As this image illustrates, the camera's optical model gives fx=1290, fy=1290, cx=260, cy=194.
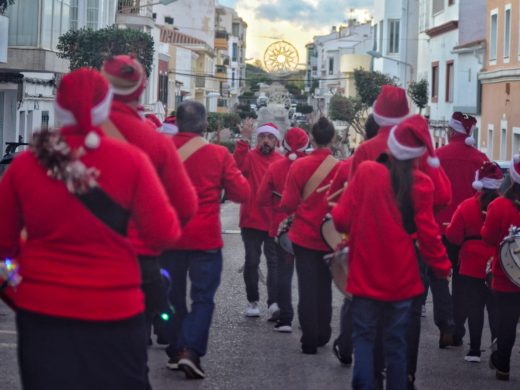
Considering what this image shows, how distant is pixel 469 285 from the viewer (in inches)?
402

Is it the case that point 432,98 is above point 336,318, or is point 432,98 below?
above

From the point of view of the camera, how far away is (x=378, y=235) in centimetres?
707

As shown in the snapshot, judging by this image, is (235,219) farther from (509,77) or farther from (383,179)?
(383,179)

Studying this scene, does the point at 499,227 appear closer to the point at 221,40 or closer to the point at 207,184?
the point at 207,184

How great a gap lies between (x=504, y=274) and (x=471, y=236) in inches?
31.1

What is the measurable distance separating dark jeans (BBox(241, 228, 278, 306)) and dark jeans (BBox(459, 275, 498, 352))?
2310mm

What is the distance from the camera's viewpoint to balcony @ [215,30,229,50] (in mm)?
139875

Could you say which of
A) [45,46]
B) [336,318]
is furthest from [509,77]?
[336,318]

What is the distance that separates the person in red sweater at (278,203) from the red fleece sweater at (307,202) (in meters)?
1.07

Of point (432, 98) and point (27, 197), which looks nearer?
point (27, 197)

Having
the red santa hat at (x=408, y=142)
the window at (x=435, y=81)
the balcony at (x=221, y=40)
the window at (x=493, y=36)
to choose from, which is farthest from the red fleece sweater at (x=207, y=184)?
the balcony at (x=221, y=40)

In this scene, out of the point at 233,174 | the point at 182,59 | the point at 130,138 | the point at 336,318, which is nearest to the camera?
the point at 130,138

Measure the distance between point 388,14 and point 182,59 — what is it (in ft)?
63.6

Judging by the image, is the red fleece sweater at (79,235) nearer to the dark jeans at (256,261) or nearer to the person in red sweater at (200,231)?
the person in red sweater at (200,231)
